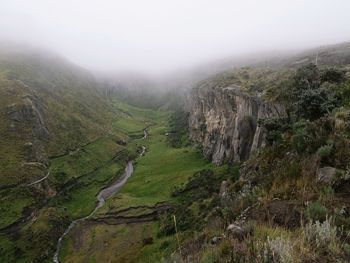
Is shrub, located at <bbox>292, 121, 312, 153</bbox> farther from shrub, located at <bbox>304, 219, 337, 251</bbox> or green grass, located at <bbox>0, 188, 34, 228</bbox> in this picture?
green grass, located at <bbox>0, 188, 34, 228</bbox>

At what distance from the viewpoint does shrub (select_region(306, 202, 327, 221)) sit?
10359mm

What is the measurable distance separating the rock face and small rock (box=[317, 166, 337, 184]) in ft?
140

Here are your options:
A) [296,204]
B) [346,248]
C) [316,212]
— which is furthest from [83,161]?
[346,248]

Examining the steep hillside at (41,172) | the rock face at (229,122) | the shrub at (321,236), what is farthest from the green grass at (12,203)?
the shrub at (321,236)

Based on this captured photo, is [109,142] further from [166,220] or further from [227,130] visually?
[166,220]

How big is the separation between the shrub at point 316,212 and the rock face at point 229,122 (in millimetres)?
46370

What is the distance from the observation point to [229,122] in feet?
423

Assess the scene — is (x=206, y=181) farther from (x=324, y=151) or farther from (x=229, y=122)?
(x=324, y=151)

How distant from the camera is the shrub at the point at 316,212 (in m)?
10.4

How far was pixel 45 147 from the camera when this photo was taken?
169 meters

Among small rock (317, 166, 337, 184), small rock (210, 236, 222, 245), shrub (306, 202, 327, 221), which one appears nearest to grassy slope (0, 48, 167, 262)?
small rock (210, 236, 222, 245)

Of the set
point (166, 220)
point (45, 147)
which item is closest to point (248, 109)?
point (166, 220)

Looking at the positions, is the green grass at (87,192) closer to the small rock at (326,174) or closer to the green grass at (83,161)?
the green grass at (83,161)

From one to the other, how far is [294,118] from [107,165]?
15169cm
